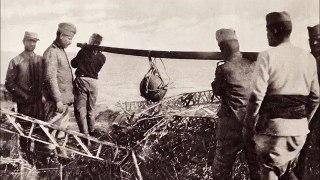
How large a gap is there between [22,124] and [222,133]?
1.86 m

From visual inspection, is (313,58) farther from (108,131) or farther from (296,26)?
(108,131)

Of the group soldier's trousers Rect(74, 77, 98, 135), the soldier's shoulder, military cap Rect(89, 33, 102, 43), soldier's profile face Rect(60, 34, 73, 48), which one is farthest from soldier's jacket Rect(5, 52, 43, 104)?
military cap Rect(89, 33, 102, 43)

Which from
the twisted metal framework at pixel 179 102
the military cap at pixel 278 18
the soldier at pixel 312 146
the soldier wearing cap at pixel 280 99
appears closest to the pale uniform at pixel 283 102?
the soldier wearing cap at pixel 280 99

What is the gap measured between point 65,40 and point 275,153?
6.94 feet

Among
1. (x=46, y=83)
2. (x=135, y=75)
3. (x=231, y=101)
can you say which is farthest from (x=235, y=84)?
(x=46, y=83)

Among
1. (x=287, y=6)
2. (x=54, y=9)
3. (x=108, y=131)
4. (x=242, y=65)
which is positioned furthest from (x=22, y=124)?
(x=287, y=6)

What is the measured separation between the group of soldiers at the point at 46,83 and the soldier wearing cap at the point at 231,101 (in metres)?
1.28

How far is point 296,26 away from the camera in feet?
10.2

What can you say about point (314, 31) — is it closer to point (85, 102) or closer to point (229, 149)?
point (229, 149)

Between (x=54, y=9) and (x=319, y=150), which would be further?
(x=54, y=9)

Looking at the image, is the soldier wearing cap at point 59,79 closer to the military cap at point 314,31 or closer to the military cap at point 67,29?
the military cap at point 67,29

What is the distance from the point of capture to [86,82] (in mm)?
3922

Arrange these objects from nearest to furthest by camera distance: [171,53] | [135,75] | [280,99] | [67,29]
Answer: [280,99] → [171,53] → [67,29] → [135,75]

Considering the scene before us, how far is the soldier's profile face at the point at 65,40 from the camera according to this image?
11.8ft
